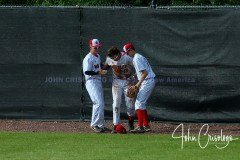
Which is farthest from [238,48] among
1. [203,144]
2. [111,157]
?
[111,157]

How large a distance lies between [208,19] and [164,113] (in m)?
2.19

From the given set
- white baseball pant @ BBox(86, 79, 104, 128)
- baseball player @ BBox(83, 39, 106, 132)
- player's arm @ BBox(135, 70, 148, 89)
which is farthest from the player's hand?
player's arm @ BBox(135, 70, 148, 89)

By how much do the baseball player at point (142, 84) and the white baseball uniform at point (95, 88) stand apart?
2.12 feet

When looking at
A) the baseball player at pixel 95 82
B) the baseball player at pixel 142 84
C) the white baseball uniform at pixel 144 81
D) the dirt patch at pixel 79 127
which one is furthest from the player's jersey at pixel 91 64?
the dirt patch at pixel 79 127

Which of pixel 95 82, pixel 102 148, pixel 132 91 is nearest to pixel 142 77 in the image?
pixel 132 91

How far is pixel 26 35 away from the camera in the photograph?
1803cm

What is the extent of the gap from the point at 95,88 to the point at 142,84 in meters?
0.90

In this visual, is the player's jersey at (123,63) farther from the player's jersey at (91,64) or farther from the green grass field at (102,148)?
the green grass field at (102,148)

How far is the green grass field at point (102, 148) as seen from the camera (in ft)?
40.8

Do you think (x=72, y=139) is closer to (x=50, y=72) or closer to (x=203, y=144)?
(x=203, y=144)

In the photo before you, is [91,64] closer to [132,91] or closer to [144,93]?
[132,91]

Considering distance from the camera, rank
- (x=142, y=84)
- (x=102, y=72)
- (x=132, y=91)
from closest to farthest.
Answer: (x=132, y=91) < (x=102, y=72) < (x=142, y=84)

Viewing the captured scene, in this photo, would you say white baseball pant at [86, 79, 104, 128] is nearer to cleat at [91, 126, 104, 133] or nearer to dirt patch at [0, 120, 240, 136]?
cleat at [91, 126, 104, 133]

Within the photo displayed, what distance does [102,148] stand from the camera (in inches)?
528
